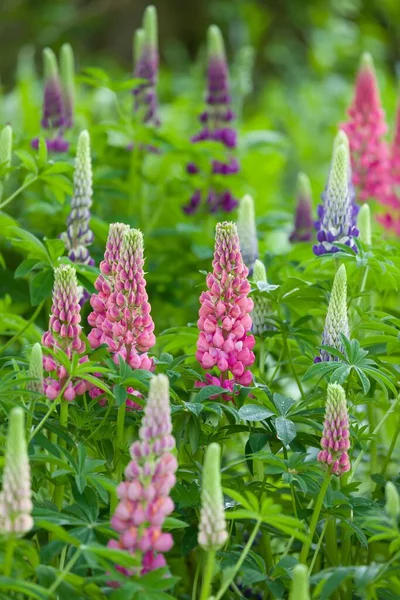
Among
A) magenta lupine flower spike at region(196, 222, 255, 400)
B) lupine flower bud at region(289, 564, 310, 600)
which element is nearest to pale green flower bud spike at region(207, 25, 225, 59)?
magenta lupine flower spike at region(196, 222, 255, 400)

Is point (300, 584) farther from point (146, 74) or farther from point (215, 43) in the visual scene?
point (215, 43)

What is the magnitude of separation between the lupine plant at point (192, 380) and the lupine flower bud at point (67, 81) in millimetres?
13

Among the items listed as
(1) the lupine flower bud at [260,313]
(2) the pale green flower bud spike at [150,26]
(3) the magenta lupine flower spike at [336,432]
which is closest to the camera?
(3) the magenta lupine flower spike at [336,432]

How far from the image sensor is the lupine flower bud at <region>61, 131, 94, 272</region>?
2.94 m

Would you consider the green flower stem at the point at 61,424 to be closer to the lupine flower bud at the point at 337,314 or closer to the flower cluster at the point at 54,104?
the lupine flower bud at the point at 337,314

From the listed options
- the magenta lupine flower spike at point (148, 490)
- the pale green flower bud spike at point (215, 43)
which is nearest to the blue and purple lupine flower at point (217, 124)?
the pale green flower bud spike at point (215, 43)

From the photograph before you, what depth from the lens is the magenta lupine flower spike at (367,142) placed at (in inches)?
173

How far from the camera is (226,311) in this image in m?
2.41

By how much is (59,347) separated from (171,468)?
571 mm

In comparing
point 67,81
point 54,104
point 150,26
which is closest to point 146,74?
point 150,26

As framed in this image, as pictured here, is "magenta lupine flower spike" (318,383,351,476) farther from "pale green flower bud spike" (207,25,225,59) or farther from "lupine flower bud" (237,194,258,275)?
"pale green flower bud spike" (207,25,225,59)

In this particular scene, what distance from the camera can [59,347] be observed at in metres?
2.32

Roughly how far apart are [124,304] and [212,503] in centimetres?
65

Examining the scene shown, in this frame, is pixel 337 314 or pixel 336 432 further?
pixel 337 314
